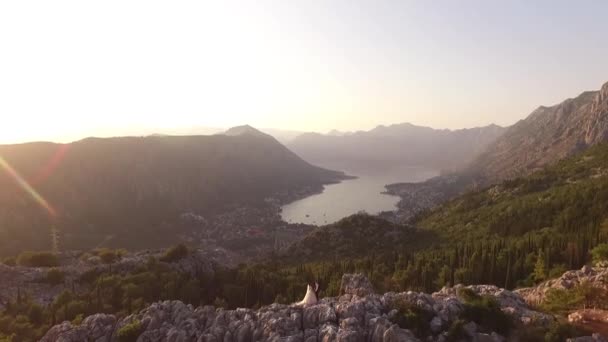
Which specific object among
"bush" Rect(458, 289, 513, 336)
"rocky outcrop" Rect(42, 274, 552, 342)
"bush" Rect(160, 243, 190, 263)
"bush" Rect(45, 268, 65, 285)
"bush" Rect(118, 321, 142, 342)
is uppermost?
"bush" Rect(458, 289, 513, 336)

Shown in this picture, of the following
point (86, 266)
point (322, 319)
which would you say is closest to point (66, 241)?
point (86, 266)

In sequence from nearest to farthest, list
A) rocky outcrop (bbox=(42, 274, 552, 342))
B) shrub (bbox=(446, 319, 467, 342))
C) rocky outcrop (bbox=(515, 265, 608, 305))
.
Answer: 1. shrub (bbox=(446, 319, 467, 342))
2. rocky outcrop (bbox=(42, 274, 552, 342))
3. rocky outcrop (bbox=(515, 265, 608, 305))

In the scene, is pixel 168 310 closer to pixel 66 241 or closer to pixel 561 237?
pixel 561 237

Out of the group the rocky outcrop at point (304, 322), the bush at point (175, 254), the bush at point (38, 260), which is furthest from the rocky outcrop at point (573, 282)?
Answer: the bush at point (38, 260)

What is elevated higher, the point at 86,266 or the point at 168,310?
the point at 168,310

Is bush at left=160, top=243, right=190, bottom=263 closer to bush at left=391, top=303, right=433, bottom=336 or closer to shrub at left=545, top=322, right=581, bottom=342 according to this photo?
bush at left=391, top=303, right=433, bottom=336

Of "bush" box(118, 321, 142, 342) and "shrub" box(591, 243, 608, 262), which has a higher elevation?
"shrub" box(591, 243, 608, 262)

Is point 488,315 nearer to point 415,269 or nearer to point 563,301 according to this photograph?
point 563,301

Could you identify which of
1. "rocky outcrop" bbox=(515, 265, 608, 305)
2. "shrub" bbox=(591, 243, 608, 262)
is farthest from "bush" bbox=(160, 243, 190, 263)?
"shrub" bbox=(591, 243, 608, 262)

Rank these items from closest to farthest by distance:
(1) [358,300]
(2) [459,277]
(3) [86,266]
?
(1) [358,300] → (2) [459,277] → (3) [86,266]
